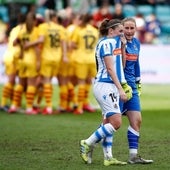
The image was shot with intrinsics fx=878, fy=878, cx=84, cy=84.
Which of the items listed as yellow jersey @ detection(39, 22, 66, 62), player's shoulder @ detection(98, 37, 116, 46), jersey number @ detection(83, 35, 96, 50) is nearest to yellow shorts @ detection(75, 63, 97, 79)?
jersey number @ detection(83, 35, 96, 50)

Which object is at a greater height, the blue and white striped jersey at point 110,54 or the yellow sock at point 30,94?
the blue and white striped jersey at point 110,54

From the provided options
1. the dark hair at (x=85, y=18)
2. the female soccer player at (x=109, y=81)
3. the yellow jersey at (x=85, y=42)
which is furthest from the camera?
the yellow jersey at (x=85, y=42)

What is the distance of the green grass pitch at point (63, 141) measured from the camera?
11594mm

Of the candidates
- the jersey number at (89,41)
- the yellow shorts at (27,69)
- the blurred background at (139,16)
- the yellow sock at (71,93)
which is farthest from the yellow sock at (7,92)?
the blurred background at (139,16)

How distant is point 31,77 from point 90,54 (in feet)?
5.05

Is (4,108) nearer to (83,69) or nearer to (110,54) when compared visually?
(83,69)

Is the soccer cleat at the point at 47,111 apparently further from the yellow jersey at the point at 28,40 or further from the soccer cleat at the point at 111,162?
the soccer cleat at the point at 111,162

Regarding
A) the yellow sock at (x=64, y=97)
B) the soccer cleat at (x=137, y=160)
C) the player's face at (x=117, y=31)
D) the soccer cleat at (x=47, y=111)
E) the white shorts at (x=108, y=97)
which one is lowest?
the soccer cleat at (x=137, y=160)

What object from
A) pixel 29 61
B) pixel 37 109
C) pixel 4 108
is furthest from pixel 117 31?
pixel 4 108

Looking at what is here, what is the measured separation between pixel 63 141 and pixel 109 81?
10.7ft

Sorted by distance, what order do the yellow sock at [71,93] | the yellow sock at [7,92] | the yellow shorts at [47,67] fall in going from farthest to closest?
the yellow sock at [7,92], the yellow sock at [71,93], the yellow shorts at [47,67]

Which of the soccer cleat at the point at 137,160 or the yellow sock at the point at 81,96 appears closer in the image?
the soccer cleat at the point at 137,160

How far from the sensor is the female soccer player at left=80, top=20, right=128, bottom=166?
1132 cm

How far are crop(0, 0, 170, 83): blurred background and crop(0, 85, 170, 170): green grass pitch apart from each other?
4.07 meters
